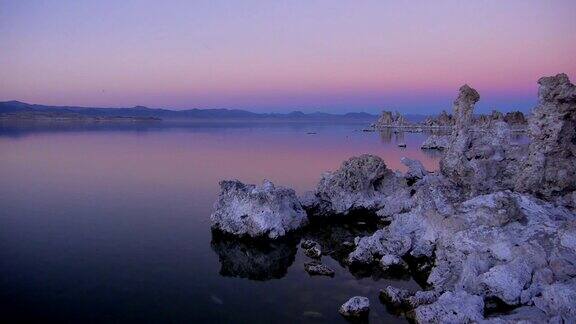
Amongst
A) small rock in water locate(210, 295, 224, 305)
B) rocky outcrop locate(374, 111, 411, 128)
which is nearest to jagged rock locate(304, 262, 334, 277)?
small rock in water locate(210, 295, 224, 305)

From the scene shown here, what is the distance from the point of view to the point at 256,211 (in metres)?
21.1

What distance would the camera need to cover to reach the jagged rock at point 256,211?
2095 cm

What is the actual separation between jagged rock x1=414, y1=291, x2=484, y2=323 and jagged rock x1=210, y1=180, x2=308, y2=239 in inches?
374

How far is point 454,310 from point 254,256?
9395mm

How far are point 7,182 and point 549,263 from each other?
35473 mm

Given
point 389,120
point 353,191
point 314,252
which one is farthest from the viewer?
point 389,120

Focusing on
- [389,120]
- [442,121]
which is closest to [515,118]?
[442,121]

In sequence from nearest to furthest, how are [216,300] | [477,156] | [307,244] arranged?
[216,300]
[307,244]
[477,156]

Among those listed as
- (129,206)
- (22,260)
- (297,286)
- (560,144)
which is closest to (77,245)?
(22,260)

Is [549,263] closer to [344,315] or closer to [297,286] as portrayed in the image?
[344,315]

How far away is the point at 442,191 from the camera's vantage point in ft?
67.2

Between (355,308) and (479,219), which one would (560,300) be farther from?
(355,308)

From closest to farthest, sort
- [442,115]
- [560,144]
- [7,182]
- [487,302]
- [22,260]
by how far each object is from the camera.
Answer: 1. [487,302]
2. [22,260]
3. [560,144]
4. [7,182]
5. [442,115]

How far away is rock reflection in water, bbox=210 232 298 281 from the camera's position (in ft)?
56.8
